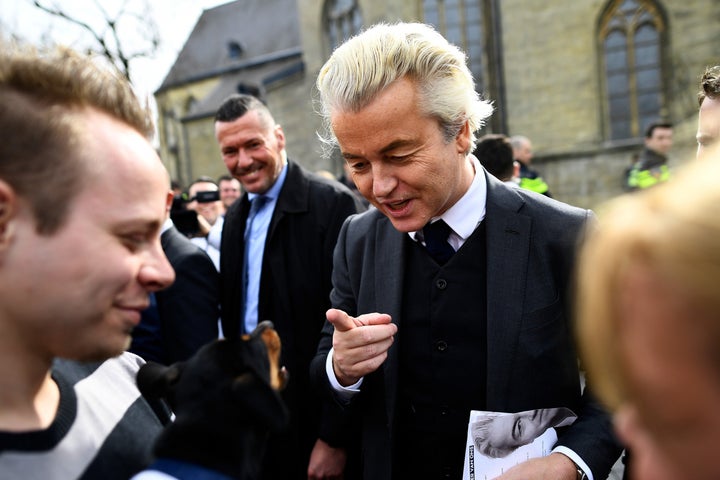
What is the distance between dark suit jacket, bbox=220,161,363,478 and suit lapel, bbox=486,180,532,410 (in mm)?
1885

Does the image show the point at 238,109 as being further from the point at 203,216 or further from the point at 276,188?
the point at 203,216

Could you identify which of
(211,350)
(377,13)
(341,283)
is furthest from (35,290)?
(377,13)

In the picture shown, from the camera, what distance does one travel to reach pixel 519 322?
2115 millimetres


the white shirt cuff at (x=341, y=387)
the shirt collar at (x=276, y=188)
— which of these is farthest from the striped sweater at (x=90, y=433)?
the shirt collar at (x=276, y=188)

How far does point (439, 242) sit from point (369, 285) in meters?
0.34

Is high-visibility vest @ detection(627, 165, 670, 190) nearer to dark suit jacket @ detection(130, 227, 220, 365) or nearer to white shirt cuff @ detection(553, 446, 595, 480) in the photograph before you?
dark suit jacket @ detection(130, 227, 220, 365)

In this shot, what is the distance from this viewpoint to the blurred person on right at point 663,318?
27.9 inches

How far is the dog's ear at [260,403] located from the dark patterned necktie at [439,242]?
1149 millimetres

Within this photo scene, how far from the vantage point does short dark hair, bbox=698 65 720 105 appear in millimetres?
2643

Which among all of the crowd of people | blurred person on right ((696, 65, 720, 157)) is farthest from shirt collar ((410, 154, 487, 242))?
blurred person on right ((696, 65, 720, 157))

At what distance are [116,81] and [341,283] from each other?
4.83ft

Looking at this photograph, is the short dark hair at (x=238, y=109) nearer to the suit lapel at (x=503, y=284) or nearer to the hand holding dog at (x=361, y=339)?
the suit lapel at (x=503, y=284)

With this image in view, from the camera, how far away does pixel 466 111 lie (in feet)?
7.60

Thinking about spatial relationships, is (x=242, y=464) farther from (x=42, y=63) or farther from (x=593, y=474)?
(x=593, y=474)
